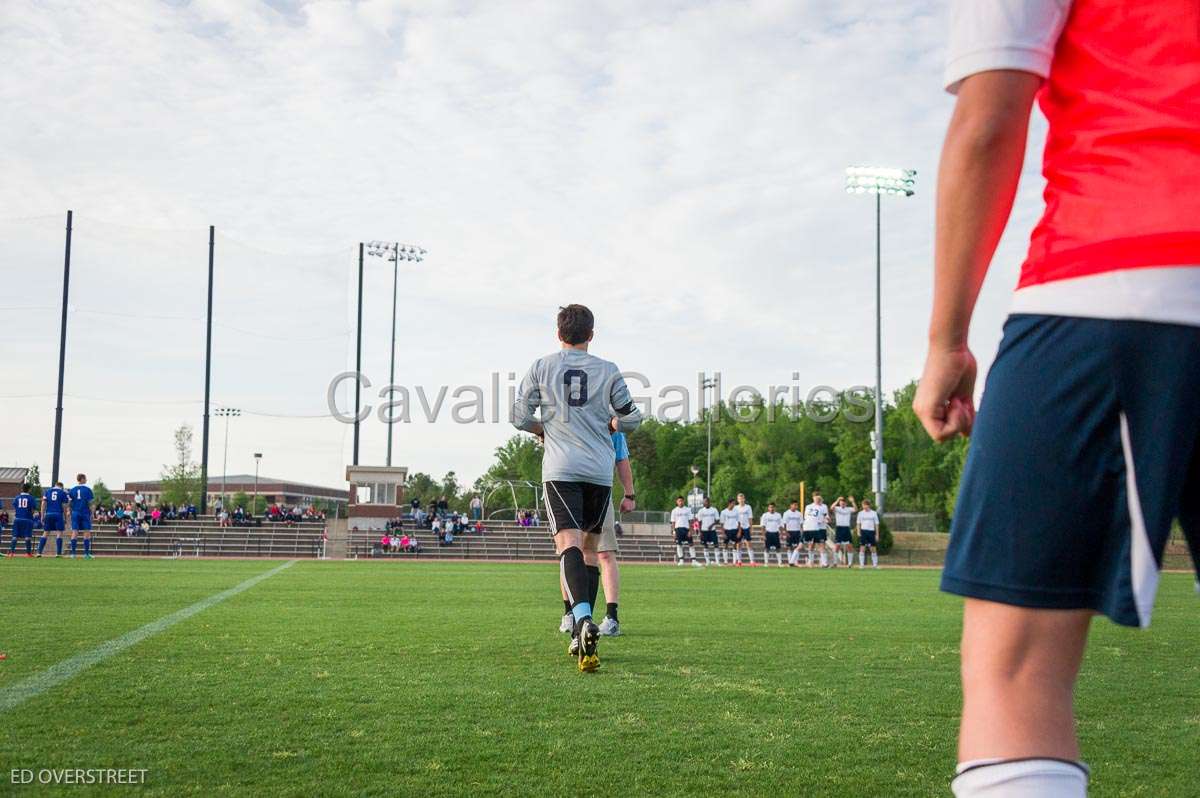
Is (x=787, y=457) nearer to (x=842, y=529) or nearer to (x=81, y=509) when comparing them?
(x=842, y=529)

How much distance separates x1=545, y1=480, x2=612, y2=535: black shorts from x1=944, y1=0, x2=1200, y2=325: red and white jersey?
486 cm

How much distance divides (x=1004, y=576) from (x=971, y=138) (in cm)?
68

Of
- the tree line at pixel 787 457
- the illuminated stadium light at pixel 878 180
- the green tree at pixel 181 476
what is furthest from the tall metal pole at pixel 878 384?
the green tree at pixel 181 476

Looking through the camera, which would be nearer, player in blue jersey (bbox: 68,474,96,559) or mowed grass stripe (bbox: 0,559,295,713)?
mowed grass stripe (bbox: 0,559,295,713)

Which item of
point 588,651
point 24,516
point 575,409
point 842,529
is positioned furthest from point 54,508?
point 588,651

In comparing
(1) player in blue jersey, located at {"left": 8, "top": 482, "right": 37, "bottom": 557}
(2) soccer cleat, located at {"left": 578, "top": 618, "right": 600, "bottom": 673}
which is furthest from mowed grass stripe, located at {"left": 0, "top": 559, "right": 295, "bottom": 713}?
(1) player in blue jersey, located at {"left": 8, "top": 482, "right": 37, "bottom": 557}

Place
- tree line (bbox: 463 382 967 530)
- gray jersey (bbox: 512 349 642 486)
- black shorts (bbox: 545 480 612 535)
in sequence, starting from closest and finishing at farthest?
1. black shorts (bbox: 545 480 612 535)
2. gray jersey (bbox: 512 349 642 486)
3. tree line (bbox: 463 382 967 530)

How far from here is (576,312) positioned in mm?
6703

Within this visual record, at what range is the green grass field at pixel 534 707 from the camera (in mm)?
3318

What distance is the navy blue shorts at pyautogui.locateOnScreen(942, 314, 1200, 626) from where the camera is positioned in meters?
1.53

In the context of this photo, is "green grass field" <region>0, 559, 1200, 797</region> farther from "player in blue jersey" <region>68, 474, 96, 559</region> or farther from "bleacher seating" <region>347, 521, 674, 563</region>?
"bleacher seating" <region>347, 521, 674, 563</region>

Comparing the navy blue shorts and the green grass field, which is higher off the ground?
the navy blue shorts

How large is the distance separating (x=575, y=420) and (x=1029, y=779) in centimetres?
512

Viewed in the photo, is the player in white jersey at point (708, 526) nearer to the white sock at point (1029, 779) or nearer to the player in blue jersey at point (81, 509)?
the player in blue jersey at point (81, 509)
